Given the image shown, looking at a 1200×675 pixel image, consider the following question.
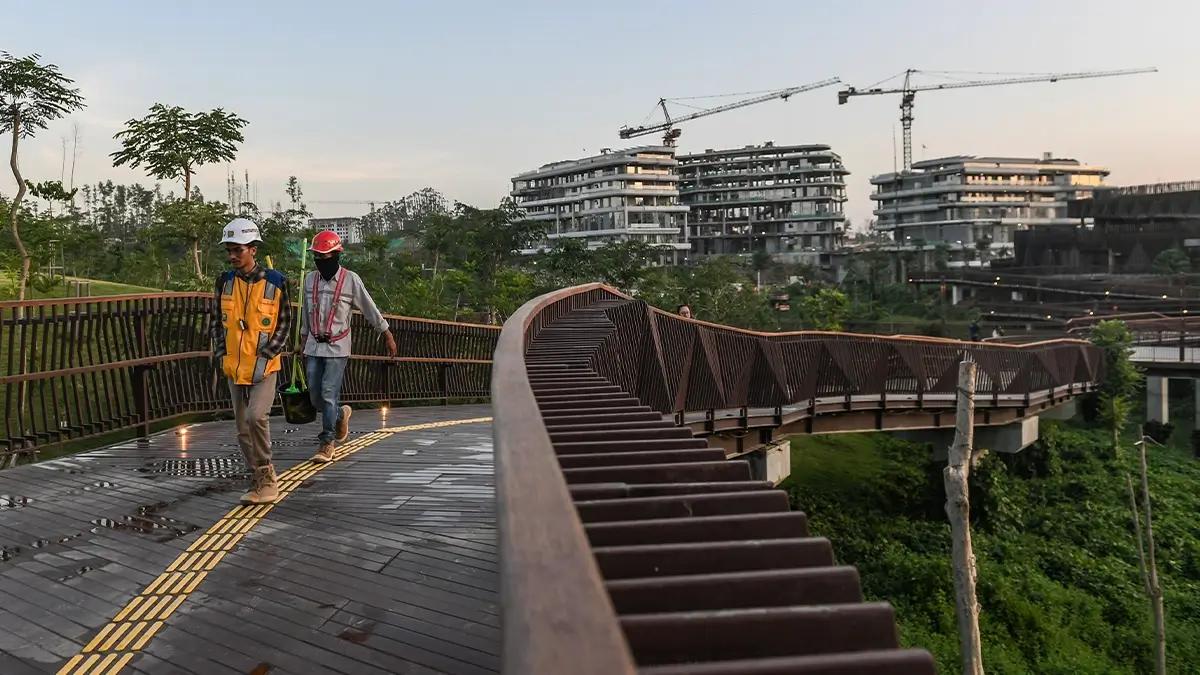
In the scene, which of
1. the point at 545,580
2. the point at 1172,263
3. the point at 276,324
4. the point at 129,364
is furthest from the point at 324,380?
the point at 1172,263

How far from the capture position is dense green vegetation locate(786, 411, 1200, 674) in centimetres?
1706

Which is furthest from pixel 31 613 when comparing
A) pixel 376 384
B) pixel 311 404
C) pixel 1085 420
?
pixel 1085 420

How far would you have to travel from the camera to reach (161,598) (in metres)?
4.39

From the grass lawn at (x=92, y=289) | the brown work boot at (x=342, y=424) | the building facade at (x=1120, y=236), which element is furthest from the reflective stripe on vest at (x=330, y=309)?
the building facade at (x=1120, y=236)

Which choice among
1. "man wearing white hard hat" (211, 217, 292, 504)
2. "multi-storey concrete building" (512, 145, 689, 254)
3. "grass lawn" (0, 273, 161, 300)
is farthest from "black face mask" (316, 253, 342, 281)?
"multi-storey concrete building" (512, 145, 689, 254)

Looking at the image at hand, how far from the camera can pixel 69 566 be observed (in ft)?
16.2

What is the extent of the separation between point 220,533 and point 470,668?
2656mm

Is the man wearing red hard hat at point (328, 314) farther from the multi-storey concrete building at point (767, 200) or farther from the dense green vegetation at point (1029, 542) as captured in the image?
the multi-storey concrete building at point (767, 200)

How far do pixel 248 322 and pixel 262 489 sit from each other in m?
A: 1.25

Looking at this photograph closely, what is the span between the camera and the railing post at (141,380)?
8859 millimetres

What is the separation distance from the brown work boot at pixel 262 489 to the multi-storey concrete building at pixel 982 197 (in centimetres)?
9925

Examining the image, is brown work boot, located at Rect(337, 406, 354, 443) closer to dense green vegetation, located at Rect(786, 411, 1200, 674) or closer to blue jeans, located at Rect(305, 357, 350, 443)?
blue jeans, located at Rect(305, 357, 350, 443)

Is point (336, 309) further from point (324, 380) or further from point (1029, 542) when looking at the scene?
point (1029, 542)

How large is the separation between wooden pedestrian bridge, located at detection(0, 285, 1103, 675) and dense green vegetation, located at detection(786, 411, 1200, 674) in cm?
965
